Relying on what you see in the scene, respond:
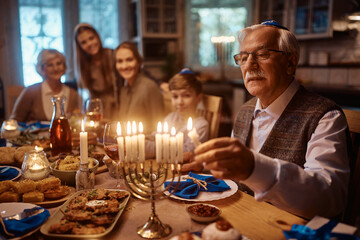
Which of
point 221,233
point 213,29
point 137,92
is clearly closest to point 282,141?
point 221,233

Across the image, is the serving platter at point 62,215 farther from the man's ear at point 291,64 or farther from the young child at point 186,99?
the young child at point 186,99

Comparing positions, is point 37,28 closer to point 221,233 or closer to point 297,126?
point 297,126

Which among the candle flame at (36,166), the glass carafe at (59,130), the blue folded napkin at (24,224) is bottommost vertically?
the blue folded napkin at (24,224)

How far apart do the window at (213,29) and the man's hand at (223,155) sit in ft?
18.2

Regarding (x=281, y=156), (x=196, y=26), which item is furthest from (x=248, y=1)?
(x=281, y=156)

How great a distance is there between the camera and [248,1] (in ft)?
19.8

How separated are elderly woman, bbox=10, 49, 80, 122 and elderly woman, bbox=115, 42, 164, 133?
58 centimetres

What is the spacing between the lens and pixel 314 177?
102cm

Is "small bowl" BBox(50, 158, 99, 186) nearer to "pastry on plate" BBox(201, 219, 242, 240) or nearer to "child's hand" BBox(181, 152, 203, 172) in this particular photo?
"child's hand" BBox(181, 152, 203, 172)

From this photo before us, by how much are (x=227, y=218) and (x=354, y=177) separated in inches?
25.3

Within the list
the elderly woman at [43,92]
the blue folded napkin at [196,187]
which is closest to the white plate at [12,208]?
the blue folded napkin at [196,187]

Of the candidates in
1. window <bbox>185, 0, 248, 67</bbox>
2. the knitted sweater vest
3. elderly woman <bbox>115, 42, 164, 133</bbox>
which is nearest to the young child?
elderly woman <bbox>115, 42, 164, 133</bbox>

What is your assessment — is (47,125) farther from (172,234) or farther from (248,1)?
(248,1)

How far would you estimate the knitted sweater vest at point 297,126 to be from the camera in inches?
51.3
